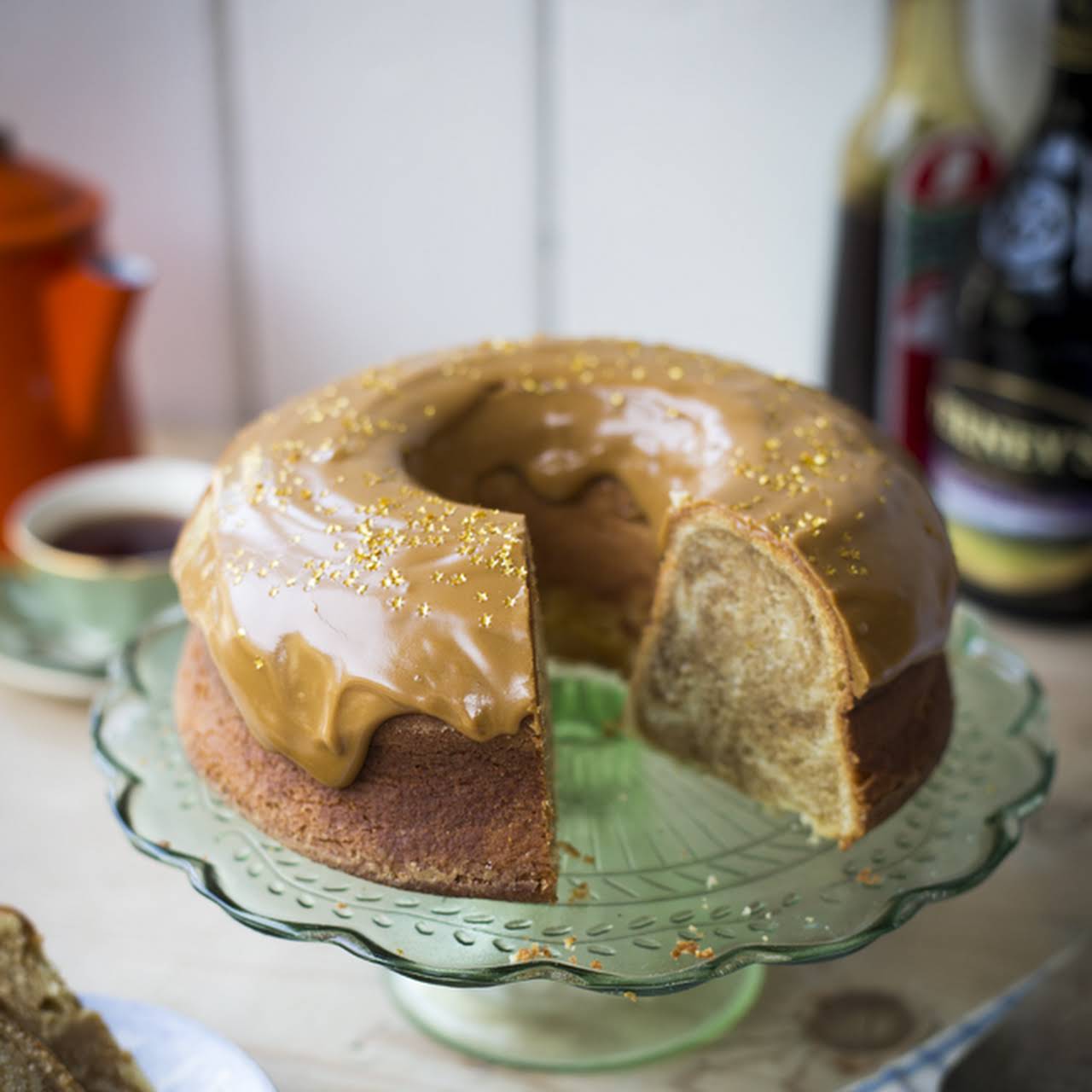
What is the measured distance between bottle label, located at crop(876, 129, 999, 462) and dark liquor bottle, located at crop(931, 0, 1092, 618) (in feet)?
0.14

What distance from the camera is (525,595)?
106 centimetres

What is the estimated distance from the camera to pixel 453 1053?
1.23m

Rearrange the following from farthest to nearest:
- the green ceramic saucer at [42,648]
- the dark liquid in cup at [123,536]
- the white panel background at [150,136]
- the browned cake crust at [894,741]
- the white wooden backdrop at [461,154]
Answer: the white panel background at [150,136] → the white wooden backdrop at [461,154] → the dark liquid in cup at [123,536] → the green ceramic saucer at [42,648] → the browned cake crust at [894,741]

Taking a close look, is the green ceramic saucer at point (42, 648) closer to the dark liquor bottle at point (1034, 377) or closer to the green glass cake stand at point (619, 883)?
the green glass cake stand at point (619, 883)

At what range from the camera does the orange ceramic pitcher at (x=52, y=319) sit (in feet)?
5.73

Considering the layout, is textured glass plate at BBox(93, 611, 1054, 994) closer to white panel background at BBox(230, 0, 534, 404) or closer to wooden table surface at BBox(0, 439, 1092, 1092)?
A: wooden table surface at BBox(0, 439, 1092, 1092)

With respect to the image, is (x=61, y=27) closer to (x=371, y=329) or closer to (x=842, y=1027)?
(x=371, y=329)

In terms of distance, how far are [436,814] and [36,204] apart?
1052mm

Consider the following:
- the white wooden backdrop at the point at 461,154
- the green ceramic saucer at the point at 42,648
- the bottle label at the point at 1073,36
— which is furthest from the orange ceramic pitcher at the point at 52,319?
the bottle label at the point at 1073,36

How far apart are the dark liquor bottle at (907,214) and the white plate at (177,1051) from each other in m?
1.22

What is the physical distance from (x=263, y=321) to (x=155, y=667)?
0.91 meters

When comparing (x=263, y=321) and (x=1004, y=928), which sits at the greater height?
(x=263, y=321)

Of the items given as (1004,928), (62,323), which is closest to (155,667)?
(62,323)

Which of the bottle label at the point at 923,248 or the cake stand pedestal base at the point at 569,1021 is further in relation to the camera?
the bottle label at the point at 923,248
